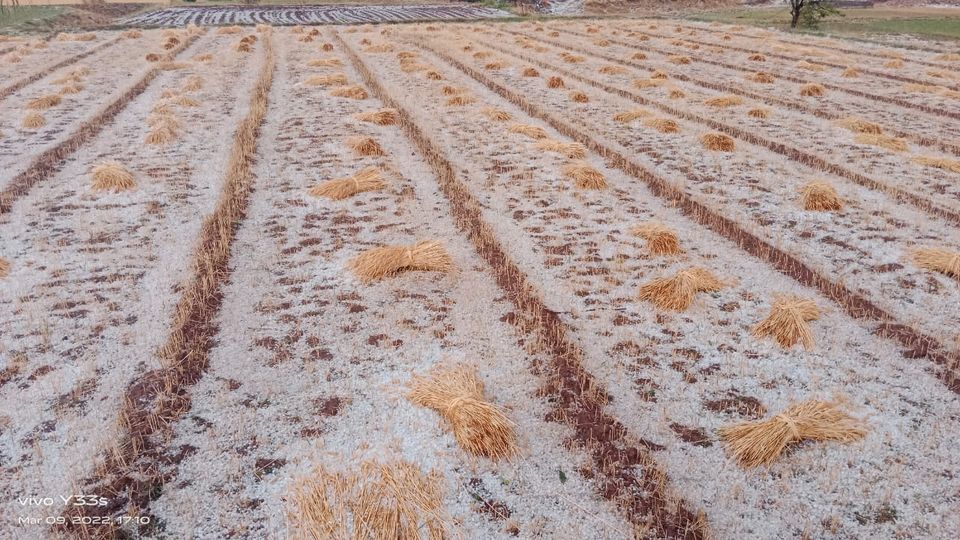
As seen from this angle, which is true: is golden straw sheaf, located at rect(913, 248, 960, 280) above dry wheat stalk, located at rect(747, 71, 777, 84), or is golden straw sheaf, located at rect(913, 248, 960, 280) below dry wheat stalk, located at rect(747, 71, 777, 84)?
below

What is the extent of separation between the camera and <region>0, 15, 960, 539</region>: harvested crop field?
3.69m

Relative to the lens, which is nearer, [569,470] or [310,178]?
[569,470]

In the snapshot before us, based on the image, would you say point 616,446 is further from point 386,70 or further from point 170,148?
point 386,70

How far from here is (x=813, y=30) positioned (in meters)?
26.4

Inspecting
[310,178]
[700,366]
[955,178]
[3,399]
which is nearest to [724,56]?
[955,178]

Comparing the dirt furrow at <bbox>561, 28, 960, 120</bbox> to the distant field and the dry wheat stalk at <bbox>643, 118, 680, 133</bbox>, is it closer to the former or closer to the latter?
the dry wheat stalk at <bbox>643, 118, 680, 133</bbox>

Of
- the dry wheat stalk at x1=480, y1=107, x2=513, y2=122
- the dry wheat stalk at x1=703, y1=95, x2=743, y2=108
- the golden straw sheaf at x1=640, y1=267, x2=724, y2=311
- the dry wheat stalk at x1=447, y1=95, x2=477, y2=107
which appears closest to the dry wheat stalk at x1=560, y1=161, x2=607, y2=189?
the golden straw sheaf at x1=640, y1=267, x2=724, y2=311

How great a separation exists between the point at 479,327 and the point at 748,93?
12174mm

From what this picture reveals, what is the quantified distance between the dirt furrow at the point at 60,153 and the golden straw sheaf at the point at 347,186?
388 cm

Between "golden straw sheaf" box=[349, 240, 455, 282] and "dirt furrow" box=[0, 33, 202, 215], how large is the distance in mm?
5064

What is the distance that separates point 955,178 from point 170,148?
39.9 ft

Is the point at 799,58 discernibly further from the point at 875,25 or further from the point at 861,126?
the point at 875,25

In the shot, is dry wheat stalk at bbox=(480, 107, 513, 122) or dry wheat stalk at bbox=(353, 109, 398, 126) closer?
dry wheat stalk at bbox=(353, 109, 398, 126)

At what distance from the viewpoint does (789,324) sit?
17.2ft
